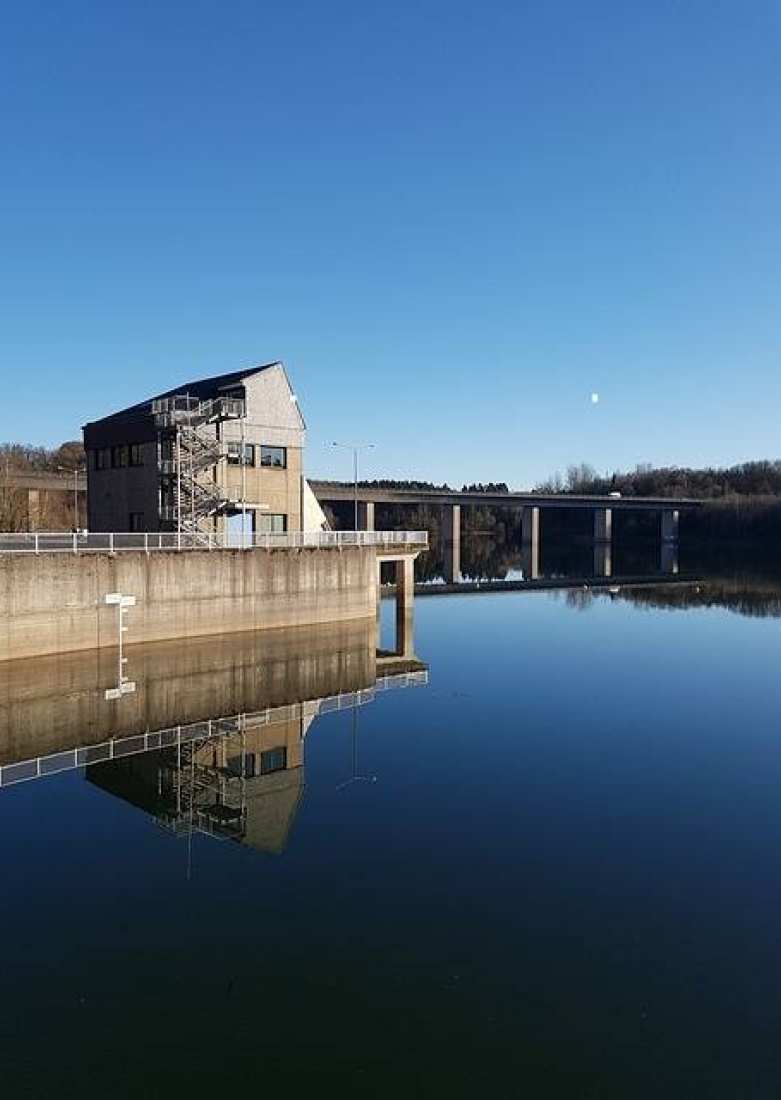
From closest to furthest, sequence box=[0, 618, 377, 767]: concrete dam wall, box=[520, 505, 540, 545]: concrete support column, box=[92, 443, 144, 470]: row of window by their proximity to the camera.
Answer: box=[0, 618, 377, 767]: concrete dam wall < box=[92, 443, 144, 470]: row of window < box=[520, 505, 540, 545]: concrete support column

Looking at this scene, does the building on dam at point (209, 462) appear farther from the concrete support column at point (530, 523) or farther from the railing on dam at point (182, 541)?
the concrete support column at point (530, 523)

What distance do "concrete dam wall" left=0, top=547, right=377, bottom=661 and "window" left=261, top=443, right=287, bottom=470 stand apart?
809cm

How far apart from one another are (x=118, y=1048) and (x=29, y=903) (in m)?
4.87

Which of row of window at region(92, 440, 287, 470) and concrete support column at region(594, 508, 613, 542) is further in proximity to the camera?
concrete support column at region(594, 508, 613, 542)

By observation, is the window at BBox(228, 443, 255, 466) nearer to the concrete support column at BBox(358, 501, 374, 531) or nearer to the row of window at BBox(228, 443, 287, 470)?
the row of window at BBox(228, 443, 287, 470)

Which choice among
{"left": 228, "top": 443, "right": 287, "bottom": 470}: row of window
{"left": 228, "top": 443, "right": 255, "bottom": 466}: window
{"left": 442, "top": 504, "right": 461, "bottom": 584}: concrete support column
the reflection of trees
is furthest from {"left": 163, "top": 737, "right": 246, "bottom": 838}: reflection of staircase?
{"left": 442, "top": 504, "right": 461, "bottom": 584}: concrete support column

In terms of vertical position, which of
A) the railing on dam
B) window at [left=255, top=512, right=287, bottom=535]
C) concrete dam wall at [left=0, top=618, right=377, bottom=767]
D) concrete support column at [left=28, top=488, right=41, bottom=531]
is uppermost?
concrete support column at [left=28, top=488, right=41, bottom=531]

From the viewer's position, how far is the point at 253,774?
21.8 m

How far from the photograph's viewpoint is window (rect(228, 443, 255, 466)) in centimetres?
5138

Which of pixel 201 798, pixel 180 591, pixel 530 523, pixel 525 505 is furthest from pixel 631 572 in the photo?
pixel 201 798

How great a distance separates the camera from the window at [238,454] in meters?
51.4

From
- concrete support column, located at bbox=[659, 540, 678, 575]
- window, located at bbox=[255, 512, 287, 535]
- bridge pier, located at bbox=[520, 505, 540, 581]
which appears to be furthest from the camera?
bridge pier, located at bbox=[520, 505, 540, 581]

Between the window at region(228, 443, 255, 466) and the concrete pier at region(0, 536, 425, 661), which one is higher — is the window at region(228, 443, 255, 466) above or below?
above

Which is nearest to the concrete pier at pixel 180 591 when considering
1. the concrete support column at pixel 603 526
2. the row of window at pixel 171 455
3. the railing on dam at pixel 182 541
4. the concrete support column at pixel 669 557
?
the railing on dam at pixel 182 541
